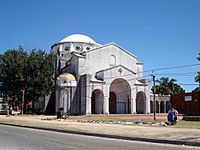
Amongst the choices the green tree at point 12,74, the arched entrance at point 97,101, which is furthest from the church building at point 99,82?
the green tree at point 12,74

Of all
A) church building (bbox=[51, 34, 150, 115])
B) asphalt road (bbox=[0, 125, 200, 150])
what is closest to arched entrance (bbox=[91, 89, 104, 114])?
church building (bbox=[51, 34, 150, 115])

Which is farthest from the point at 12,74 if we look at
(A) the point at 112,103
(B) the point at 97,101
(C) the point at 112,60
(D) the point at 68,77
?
(A) the point at 112,103

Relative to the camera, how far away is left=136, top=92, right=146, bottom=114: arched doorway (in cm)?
7156

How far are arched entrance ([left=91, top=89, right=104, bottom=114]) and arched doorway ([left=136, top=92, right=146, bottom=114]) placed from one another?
1101cm

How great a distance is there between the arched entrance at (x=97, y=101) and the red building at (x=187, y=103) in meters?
17.6

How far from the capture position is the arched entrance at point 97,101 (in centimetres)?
6581

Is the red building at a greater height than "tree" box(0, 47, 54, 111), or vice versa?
"tree" box(0, 47, 54, 111)

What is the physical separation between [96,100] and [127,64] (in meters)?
13.6

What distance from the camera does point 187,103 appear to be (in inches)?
1988

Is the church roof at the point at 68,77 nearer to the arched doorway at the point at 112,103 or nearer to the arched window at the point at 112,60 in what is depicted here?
the arched window at the point at 112,60

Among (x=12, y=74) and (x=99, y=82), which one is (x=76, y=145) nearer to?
(x=99, y=82)

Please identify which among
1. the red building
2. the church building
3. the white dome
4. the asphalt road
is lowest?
the asphalt road

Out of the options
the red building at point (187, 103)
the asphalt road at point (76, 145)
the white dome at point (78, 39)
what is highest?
the white dome at point (78, 39)

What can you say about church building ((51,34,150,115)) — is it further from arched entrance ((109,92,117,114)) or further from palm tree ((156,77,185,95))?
palm tree ((156,77,185,95))
